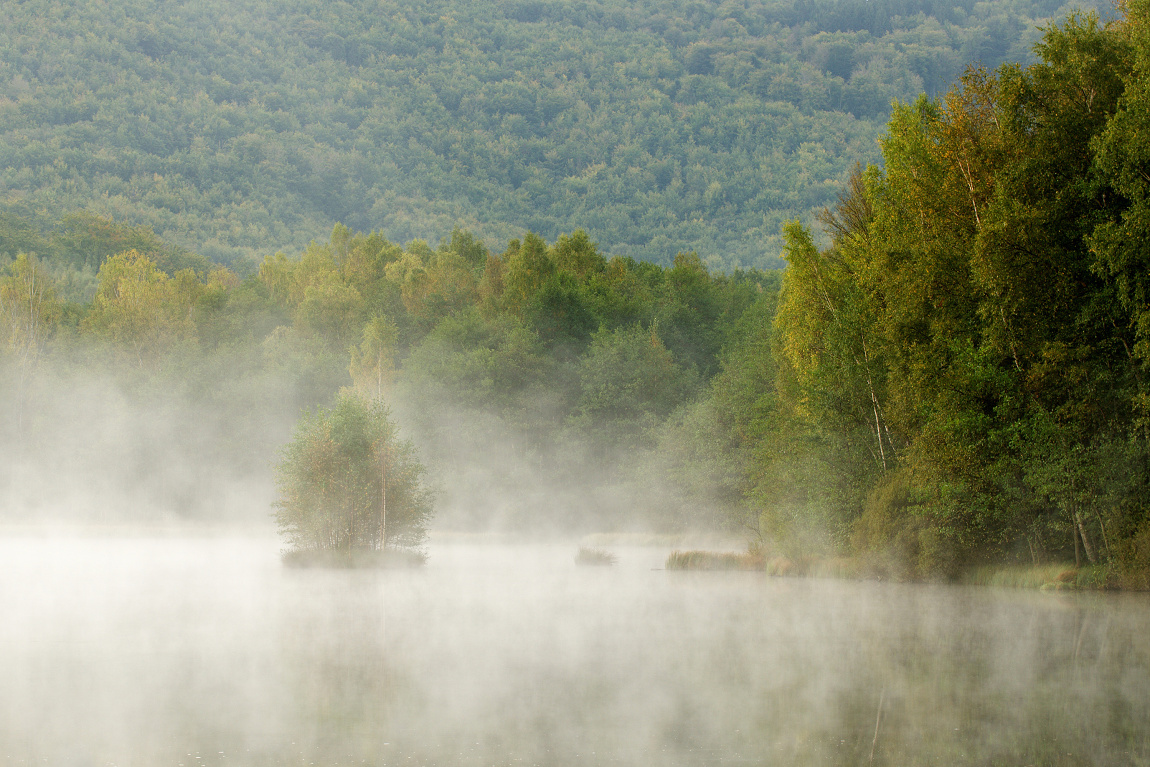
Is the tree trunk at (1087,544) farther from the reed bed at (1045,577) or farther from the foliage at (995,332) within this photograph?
the reed bed at (1045,577)

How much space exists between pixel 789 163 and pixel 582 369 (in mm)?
112865

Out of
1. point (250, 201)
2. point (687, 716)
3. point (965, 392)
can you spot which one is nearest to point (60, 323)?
point (250, 201)

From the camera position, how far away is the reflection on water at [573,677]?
10.6m

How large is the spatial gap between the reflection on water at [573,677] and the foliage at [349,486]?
8851 mm

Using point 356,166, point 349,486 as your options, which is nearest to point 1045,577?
point 349,486

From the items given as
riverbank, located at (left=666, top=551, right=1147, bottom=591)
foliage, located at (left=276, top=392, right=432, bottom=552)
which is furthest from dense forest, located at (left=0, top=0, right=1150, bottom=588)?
foliage, located at (left=276, top=392, right=432, bottom=552)

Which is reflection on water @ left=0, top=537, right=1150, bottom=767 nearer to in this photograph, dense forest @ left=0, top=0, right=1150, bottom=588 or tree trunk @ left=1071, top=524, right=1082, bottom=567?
tree trunk @ left=1071, top=524, right=1082, bottom=567

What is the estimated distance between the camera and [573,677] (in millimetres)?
14805

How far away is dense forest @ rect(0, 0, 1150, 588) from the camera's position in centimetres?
2552

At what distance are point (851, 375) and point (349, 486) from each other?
16.3 m

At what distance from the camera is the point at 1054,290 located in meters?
25.6

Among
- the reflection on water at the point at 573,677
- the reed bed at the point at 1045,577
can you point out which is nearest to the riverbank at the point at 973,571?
the reed bed at the point at 1045,577

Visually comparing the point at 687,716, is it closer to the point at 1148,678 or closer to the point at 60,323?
Result: the point at 1148,678

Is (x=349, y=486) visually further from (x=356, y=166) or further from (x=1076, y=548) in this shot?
(x=356, y=166)
